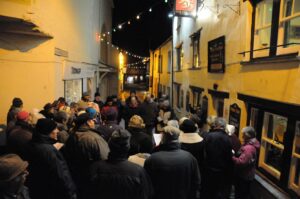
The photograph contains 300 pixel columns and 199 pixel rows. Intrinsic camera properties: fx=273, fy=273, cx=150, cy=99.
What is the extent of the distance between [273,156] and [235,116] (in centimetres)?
174

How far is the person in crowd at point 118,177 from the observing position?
Answer: 292cm

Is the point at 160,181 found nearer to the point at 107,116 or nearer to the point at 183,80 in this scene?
the point at 107,116

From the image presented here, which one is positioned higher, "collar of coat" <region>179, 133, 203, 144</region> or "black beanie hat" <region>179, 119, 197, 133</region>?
"black beanie hat" <region>179, 119, 197, 133</region>

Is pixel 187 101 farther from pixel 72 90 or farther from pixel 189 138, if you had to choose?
pixel 189 138

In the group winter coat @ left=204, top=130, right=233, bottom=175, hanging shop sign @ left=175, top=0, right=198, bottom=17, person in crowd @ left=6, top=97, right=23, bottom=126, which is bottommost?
winter coat @ left=204, top=130, right=233, bottom=175

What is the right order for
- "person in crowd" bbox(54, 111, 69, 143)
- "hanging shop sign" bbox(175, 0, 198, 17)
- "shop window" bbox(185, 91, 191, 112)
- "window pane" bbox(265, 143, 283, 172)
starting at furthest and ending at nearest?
"shop window" bbox(185, 91, 191, 112) < "hanging shop sign" bbox(175, 0, 198, 17) < "window pane" bbox(265, 143, 283, 172) < "person in crowd" bbox(54, 111, 69, 143)

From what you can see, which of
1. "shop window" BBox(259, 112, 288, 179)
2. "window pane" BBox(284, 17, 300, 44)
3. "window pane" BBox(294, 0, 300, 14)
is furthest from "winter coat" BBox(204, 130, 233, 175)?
"window pane" BBox(294, 0, 300, 14)

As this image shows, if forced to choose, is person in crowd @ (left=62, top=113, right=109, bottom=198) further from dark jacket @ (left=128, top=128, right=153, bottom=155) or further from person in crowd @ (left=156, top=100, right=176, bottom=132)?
person in crowd @ (left=156, top=100, right=176, bottom=132)

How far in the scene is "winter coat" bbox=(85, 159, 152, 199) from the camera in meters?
2.91

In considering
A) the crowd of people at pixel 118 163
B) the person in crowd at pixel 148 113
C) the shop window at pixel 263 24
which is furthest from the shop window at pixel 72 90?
the shop window at pixel 263 24

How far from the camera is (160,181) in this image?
335 centimetres

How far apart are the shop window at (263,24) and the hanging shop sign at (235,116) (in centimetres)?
157

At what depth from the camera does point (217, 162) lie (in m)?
4.33

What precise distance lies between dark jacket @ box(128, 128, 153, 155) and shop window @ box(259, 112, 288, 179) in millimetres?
2476
